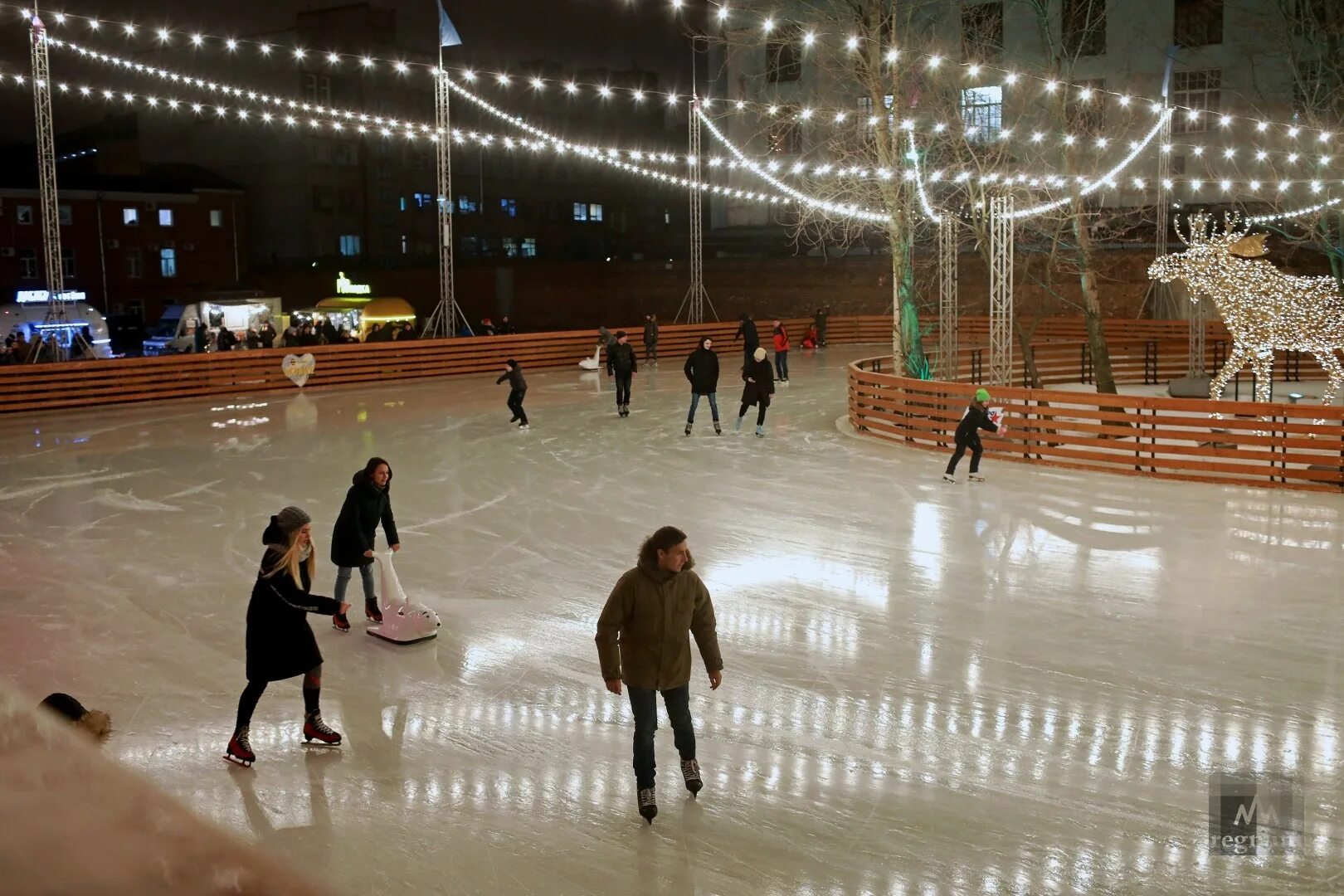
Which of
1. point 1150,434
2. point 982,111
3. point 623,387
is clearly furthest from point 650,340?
point 1150,434

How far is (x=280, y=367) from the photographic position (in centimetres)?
2780

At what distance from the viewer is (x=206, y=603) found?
9547 mm

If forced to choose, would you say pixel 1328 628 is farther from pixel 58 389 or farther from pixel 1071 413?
pixel 58 389

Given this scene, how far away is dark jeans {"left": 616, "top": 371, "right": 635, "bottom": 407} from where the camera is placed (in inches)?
822

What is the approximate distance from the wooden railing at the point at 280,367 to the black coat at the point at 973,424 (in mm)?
17880

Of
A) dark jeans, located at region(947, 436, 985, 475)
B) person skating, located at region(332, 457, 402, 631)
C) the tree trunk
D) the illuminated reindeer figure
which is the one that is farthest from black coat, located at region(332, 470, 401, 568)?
the tree trunk

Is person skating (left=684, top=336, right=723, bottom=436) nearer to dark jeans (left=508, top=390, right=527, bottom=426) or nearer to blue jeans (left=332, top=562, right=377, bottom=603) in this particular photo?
dark jeans (left=508, top=390, right=527, bottom=426)

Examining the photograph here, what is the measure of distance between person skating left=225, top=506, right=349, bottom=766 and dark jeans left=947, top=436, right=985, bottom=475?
967cm

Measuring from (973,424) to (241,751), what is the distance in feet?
33.5

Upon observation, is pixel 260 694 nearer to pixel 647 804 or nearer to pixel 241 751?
pixel 241 751

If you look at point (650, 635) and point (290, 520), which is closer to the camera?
point (650, 635)

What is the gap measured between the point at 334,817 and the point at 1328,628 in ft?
22.4

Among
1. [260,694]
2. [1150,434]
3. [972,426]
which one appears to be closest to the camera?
[260,694]

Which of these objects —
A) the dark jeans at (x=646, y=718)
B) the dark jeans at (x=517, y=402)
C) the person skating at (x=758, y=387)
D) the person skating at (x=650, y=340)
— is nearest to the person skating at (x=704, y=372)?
the person skating at (x=758, y=387)
